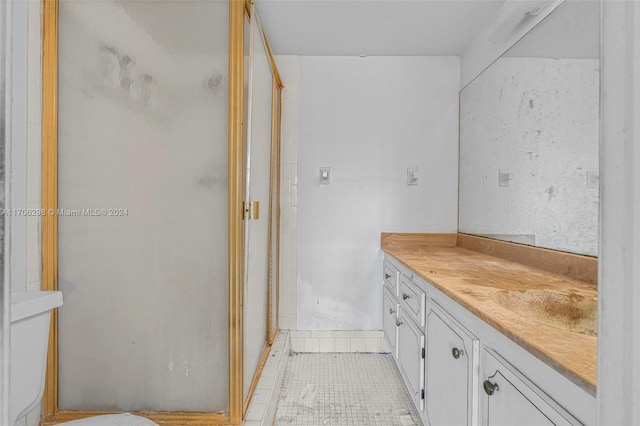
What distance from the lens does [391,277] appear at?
86.1 inches

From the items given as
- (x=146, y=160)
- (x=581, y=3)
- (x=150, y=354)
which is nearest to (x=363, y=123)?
(x=581, y=3)

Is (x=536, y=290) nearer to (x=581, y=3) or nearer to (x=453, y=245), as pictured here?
(x=581, y=3)

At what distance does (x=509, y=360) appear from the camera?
2.71 feet

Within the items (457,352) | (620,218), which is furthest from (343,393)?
(620,218)

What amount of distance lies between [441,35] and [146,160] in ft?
6.39

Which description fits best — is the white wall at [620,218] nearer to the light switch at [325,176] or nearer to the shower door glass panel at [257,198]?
the shower door glass panel at [257,198]

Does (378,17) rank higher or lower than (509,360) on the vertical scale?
higher

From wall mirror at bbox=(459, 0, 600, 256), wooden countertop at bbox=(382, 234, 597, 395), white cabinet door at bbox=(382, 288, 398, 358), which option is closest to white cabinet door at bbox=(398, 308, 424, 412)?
white cabinet door at bbox=(382, 288, 398, 358)

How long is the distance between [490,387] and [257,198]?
4.12 ft

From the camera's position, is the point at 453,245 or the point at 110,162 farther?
the point at 453,245

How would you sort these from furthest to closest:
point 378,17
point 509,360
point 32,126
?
point 378,17
point 32,126
point 509,360

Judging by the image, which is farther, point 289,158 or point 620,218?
point 289,158

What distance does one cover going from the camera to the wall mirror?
1323 millimetres

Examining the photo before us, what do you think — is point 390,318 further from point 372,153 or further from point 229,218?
point 229,218
